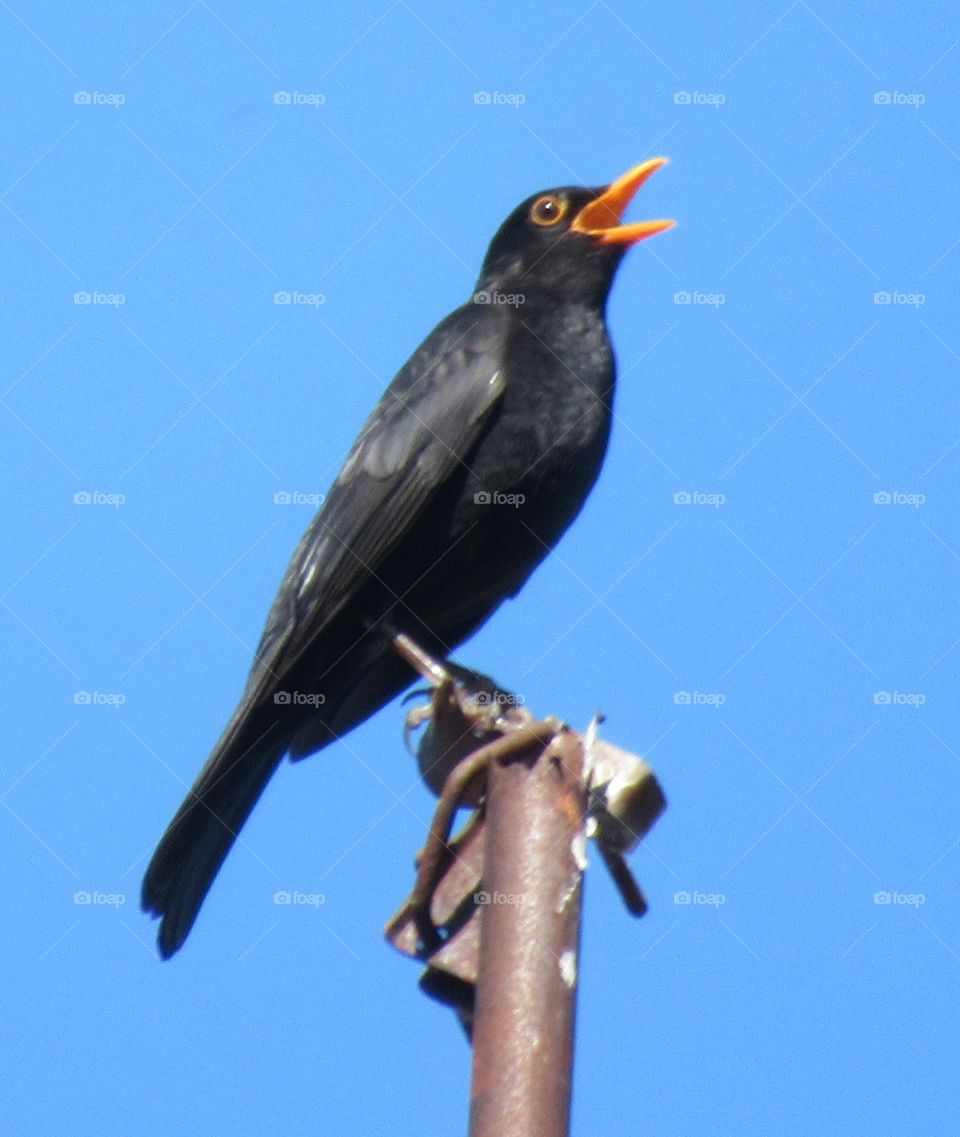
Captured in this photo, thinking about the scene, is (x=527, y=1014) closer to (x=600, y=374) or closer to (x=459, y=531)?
(x=459, y=531)

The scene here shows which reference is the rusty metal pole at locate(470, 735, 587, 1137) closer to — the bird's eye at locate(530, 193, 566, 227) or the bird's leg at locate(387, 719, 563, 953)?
the bird's leg at locate(387, 719, 563, 953)

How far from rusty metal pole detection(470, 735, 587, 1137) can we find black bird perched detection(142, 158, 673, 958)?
231 centimetres

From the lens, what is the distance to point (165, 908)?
185 inches

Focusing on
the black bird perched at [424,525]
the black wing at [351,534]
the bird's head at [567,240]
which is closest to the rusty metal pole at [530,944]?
the black wing at [351,534]

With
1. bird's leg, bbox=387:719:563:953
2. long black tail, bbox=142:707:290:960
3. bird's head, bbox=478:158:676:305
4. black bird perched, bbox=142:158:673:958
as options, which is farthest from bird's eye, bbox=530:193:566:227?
bird's leg, bbox=387:719:563:953

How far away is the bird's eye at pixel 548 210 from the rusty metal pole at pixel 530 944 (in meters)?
3.69

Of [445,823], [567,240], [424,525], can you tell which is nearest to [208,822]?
[424,525]

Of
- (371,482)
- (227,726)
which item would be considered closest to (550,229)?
(371,482)

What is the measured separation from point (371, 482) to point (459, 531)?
33 cm

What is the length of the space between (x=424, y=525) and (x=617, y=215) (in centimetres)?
152

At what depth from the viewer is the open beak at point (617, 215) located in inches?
240

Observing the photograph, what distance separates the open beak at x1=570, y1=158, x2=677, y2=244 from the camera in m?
6.10

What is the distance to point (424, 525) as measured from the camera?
542 centimetres

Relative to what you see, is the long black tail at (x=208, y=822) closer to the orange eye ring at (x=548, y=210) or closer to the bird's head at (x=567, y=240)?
the bird's head at (x=567, y=240)
